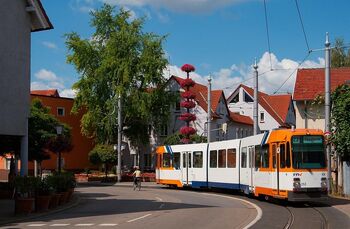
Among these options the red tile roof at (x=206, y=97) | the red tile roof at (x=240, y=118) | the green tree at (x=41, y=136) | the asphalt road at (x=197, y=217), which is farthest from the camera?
the red tile roof at (x=240, y=118)

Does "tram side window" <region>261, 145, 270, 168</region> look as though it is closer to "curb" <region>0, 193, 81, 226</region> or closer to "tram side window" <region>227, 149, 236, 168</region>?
"tram side window" <region>227, 149, 236, 168</region>

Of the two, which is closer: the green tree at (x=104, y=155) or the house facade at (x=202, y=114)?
the green tree at (x=104, y=155)

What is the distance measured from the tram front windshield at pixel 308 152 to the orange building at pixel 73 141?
1760 inches

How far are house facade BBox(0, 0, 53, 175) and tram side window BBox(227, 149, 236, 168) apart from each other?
11558 millimetres

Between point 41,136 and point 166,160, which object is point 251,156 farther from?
point 41,136

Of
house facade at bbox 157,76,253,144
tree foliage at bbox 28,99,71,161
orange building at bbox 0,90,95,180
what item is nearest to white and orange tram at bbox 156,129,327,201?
tree foliage at bbox 28,99,71,161

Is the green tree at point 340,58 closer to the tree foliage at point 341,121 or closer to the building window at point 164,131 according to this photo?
the building window at point 164,131

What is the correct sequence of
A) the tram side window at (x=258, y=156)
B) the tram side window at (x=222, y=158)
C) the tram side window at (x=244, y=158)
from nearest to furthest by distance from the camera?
the tram side window at (x=258, y=156) < the tram side window at (x=244, y=158) < the tram side window at (x=222, y=158)

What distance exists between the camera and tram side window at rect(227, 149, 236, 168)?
30.3 meters

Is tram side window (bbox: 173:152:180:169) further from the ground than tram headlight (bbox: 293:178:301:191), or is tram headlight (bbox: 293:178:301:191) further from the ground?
tram side window (bbox: 173:152:180:169)

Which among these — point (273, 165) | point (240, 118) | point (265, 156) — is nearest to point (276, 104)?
point (240, 118)

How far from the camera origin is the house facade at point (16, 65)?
2130 centimetres

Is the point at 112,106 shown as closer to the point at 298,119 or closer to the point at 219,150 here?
the point at 298,119

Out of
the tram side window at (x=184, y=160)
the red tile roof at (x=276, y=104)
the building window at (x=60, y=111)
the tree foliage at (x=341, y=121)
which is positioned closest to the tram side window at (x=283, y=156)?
the tree foliage at (x=341, y=121)
